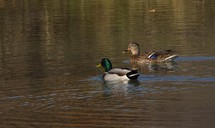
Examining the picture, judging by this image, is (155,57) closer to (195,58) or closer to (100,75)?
(195,58)

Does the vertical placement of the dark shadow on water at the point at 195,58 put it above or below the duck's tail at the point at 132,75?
below

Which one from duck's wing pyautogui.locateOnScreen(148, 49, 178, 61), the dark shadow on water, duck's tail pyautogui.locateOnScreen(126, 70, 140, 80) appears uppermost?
duck's tail pyautogui.locateOnScreen(126, 70, 140, 80)

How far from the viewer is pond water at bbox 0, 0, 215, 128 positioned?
15438 millimetres

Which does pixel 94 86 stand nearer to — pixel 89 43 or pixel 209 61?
pixel 209 61

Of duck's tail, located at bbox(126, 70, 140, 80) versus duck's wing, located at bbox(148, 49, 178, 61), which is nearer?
duck's tail, located at bbox(126, 70, 140, 80)

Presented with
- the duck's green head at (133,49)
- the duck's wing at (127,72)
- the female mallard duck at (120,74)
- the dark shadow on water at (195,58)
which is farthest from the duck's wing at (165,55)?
the duck's wing at (127,72)

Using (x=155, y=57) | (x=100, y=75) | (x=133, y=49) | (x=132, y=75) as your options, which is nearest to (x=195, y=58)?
(x=155, y=57)

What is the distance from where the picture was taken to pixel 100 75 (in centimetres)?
2153

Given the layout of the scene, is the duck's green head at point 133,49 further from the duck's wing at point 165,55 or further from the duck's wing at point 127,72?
the duck's wing at point 127,72

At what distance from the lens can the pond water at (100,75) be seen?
1544cm

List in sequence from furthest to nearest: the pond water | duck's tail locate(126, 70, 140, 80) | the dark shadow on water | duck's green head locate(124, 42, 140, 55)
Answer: duck's green head locate(124, 42, 140, 55)
the dark shadow on water
duck's tail locate(126, 70, 140, 80)
the pond water

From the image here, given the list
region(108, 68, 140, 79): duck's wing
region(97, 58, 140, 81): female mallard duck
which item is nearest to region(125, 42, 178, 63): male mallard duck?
region(97, 58, 140, 81): female mallard duck

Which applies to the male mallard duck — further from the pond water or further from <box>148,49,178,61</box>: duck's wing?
the pond water

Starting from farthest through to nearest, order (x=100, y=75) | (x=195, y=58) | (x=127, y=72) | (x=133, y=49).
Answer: (x=133, y=49)
(x=195, y=58)
(x=100, y=75)
(x=127, y=72)
